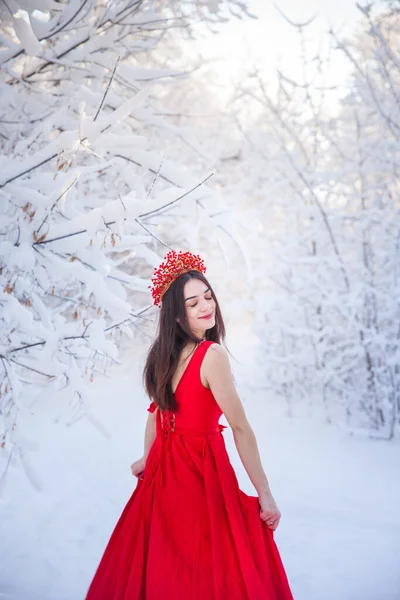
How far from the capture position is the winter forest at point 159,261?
7.01ft

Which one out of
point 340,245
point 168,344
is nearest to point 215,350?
point 168,344

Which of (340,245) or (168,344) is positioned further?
(340,245)

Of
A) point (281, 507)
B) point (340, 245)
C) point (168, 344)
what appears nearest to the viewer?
point (168, 344)

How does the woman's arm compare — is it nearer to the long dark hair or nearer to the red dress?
the red dress

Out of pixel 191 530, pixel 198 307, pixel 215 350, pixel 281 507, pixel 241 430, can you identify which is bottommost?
pixel 281 507

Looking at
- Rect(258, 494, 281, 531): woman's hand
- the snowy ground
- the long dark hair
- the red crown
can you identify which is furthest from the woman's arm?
the snowy ground

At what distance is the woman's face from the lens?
2023 millimetres

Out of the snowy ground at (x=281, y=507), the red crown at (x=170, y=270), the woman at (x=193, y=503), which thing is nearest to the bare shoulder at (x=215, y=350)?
the woman at (x=193, y=503)

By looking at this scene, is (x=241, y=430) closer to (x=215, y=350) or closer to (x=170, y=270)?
(x=215, y=350)

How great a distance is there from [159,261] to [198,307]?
0.63 m

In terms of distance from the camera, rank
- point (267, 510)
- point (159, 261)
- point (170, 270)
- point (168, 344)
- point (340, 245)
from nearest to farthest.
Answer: point (267, 510) → point (168, 344) → point (170, 270) → point (159, 261) → point (340, 245)

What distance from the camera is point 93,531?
336cm

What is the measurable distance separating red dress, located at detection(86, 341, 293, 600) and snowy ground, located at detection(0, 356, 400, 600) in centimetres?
70

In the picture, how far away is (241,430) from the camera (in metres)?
1.76
